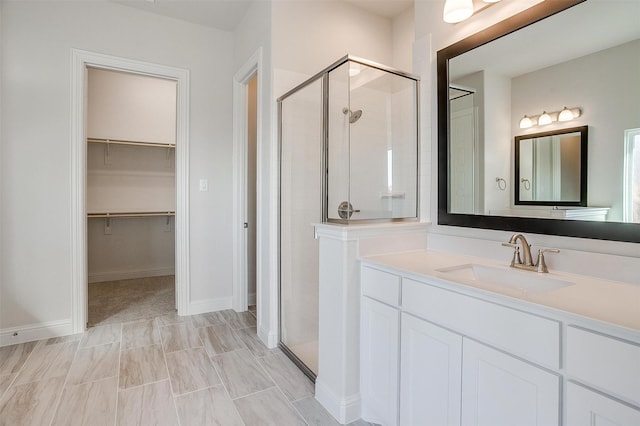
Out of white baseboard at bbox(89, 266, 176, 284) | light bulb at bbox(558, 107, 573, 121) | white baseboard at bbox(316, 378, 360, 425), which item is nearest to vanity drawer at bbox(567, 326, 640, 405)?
light bulb at bbox(558, 107, 573, 121)

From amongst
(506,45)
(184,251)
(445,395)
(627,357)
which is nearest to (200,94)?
(184,251)

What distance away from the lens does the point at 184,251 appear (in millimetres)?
3121

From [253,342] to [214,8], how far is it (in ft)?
9.00

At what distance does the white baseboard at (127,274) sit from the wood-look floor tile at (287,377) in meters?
2.97

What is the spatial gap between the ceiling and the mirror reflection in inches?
52.5

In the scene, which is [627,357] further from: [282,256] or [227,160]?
[227,160]

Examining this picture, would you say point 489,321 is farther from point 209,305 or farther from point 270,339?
point 209,305

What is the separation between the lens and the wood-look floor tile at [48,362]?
82.1 inches

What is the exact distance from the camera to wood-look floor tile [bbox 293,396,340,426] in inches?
65.2

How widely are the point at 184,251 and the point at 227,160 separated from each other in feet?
3.13

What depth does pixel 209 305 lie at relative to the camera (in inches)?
128

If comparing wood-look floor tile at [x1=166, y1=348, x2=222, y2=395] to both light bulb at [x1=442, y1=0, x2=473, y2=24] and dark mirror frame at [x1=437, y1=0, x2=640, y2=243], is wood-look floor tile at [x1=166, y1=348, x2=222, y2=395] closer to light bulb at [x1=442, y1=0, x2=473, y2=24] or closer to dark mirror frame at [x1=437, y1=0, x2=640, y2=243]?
dark mirror frame at [x1=437, y1=0, x2=640, y2=243]

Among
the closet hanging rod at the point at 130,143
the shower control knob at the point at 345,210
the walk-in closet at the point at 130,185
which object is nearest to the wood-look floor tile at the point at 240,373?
the shower control knob at the point at 345,210

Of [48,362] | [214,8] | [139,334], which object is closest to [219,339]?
[139,334]
